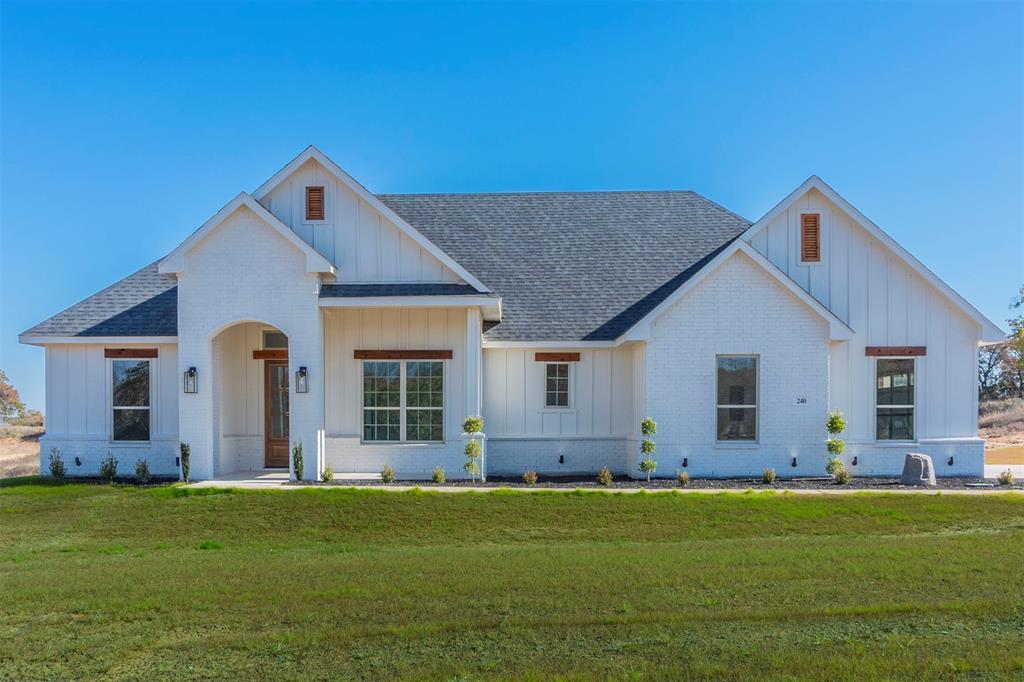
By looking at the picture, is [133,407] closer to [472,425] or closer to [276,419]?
[276,419]

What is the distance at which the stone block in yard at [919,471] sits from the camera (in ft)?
53.8

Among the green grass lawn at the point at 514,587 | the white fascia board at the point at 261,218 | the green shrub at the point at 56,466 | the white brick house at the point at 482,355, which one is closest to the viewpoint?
the green grass lawn at the point at 514,587

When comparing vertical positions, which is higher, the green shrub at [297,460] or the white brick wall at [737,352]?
the white brick wall at [737,352]

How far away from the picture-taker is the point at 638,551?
10.7 m

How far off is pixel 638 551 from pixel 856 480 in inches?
341

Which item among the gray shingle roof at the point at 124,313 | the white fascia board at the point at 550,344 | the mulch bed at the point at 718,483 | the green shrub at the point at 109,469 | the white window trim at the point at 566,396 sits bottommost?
the mulch bed at the point at 718,483

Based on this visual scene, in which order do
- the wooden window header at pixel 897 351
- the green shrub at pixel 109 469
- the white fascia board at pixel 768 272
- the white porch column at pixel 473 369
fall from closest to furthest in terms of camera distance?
the white fascia board at pixel 768 272
the white porch column at pixel 473 369
the green shrub at pixel 109 469
the wooden window header at pixel 897 351

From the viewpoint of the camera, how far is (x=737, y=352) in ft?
56.4

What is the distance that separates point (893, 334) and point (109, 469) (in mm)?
18208

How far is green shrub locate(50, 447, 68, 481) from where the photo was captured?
17.7 m

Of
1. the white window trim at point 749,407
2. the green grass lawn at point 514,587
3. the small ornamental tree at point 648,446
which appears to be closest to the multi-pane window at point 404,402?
the green grass lawn at point 514,587

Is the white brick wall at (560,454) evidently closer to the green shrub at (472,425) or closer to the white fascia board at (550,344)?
the green shrub at (472,425)

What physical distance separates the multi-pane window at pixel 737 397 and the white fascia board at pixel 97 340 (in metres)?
12.5

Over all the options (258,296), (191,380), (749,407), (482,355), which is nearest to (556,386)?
(482,355)
